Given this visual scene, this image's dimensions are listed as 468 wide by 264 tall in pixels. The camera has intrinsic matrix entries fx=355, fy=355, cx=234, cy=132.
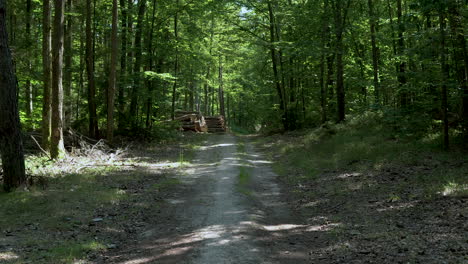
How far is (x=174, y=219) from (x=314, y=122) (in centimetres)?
1993

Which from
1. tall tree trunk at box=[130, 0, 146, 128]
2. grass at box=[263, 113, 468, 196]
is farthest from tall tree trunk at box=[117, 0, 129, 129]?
grass at box=[263, 113, 468, 196]

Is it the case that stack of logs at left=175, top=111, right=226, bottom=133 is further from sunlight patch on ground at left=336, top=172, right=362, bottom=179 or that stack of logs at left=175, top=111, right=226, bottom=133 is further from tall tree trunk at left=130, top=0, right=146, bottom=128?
sunlight patch on ground at left=336, top=172, right=362, bottom=179

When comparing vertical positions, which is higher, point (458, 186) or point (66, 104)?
point (66, 104)

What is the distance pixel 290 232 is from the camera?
22.3ft

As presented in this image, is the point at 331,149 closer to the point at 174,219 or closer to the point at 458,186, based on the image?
the point at 458,186

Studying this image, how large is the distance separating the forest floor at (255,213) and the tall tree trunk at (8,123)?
0.57 meters

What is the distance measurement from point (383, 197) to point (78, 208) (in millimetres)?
6941

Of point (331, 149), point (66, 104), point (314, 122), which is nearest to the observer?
point (331, 149)

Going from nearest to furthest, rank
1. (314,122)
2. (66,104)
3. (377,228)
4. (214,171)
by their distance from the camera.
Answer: (377,228) → (214,171) → (66,104) → (314,122)

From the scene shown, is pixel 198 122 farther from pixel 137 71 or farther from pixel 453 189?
pixel 453 189

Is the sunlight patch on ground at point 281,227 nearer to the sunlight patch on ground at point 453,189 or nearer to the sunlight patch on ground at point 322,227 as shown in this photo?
the sunlight patch on ground at point 322,227

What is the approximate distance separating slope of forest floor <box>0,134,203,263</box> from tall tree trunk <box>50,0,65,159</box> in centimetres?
60

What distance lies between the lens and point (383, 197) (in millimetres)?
8227

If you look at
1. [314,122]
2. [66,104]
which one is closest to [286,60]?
[314,122]
